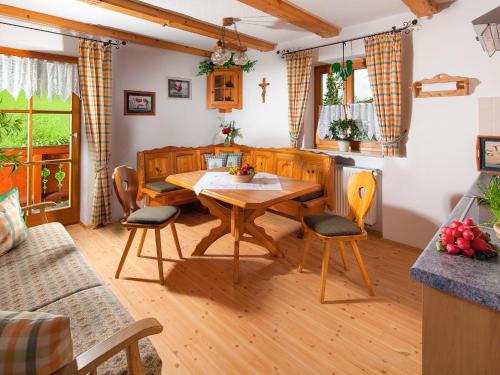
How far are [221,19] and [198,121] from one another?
185cm

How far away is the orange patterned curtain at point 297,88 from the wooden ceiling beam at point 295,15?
404 mm

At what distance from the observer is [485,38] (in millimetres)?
1612

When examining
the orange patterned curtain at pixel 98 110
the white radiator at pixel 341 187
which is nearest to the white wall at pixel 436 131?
the white radiator at pixel 341 187

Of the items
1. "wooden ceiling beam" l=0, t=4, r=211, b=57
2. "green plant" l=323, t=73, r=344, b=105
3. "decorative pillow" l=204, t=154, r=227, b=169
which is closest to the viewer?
"wooden ceiling beam" l=0, t=4, r=211, b=57

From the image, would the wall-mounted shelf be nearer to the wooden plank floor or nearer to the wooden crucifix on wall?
the wooden plank floor

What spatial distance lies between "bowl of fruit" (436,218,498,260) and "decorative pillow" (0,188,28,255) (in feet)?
8.06

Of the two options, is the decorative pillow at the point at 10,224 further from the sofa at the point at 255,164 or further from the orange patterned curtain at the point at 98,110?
the sofa at the point at 255,164

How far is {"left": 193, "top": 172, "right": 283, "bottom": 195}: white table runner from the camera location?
285cm

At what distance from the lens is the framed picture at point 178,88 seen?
4.65m

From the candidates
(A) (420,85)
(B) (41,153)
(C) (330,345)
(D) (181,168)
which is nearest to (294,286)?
(C) (330,345)

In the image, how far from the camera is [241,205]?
2428 mm

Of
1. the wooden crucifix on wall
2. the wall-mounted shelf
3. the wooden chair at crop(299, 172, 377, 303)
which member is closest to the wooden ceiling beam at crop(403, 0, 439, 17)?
the wall-mounted shelf

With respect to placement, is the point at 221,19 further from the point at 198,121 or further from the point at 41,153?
the point at 41,153

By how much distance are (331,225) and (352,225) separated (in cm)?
16
